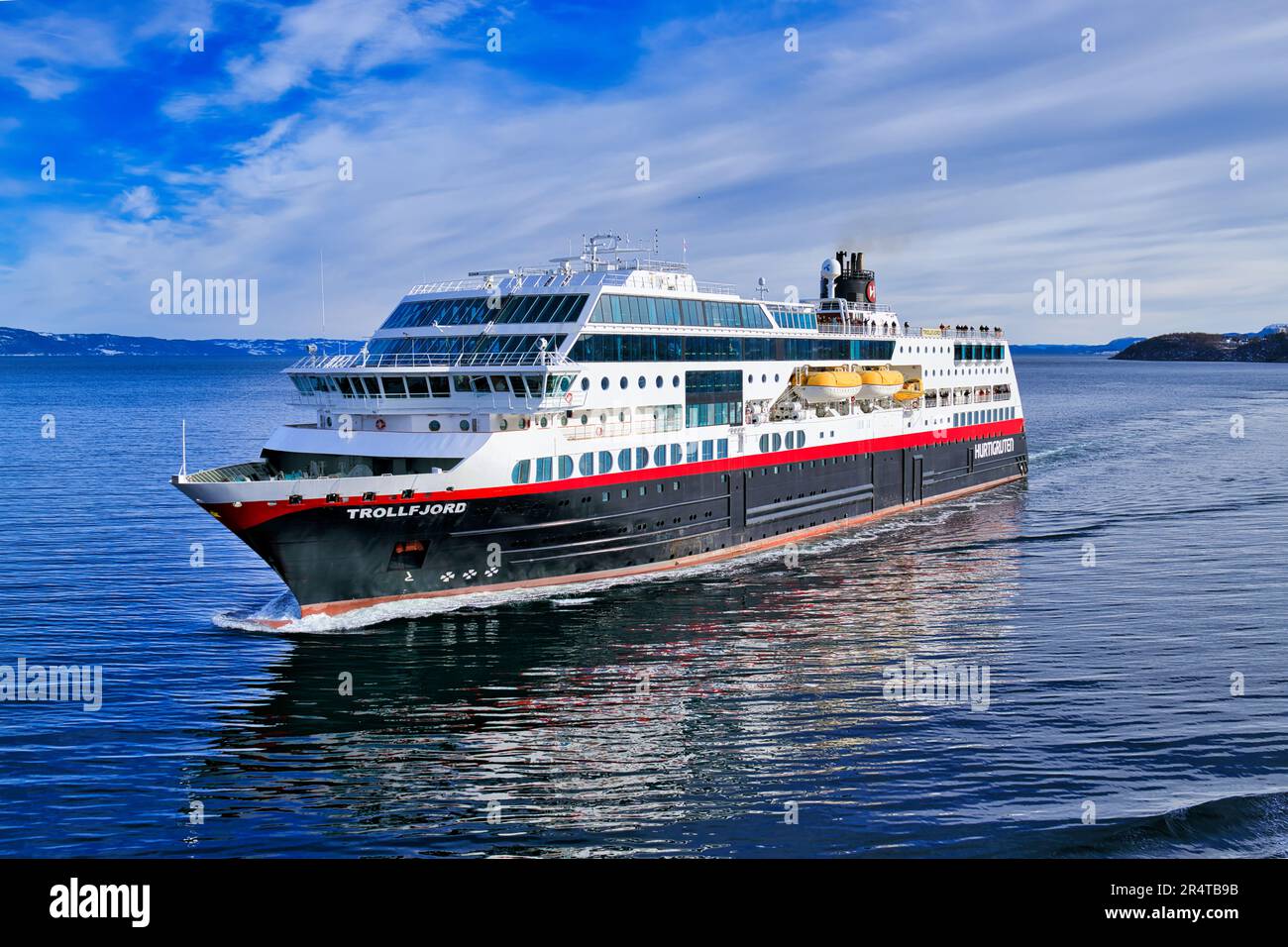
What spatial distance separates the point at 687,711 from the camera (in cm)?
2683

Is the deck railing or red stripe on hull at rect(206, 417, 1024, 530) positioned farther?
the deck railing

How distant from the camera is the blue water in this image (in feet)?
65.7

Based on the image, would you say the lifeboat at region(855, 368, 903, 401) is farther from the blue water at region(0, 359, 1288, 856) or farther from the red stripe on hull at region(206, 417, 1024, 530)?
the blue water at region(0, 359, 1288, 856)

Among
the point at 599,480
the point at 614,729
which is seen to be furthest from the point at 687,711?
the point at 599,480

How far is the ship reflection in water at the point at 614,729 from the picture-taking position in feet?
65.8

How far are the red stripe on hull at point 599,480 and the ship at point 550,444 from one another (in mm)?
79

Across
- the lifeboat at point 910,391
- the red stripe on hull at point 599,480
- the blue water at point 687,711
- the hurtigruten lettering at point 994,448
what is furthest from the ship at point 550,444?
the hurtigruten lettering at point 994,448

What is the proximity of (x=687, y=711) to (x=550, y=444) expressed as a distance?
13.6m

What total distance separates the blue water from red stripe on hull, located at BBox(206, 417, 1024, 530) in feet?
13.6

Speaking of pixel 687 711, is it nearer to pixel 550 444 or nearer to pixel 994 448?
pixel 550 444

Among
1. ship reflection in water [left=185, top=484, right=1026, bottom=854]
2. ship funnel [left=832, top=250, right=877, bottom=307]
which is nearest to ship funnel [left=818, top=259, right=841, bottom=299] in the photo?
ship funnel [left=832, top=250, right=877, bottom=307]

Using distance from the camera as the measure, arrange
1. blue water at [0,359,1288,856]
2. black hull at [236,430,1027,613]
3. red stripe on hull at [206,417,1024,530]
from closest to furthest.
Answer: blue water at [0,359,1288,856]
red stripe on hull at [206,417,1024,530]
black hull at [236,430,1027,613]

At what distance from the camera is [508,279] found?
141ft
